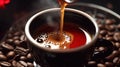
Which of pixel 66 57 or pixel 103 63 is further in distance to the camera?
pixel 103 63

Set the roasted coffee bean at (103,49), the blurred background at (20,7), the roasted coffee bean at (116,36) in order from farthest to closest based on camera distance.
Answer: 1. the blurred background at (20,7)
2. the roasted coffee bean at (116,36)
3. the roasted coffee bean at (103,49)

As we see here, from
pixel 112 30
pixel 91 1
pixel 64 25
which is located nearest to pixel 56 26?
pixel 64 25

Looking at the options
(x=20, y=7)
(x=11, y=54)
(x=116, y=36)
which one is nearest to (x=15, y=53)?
(x=11, y=54)

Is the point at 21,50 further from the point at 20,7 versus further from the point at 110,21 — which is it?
the point at 20,7

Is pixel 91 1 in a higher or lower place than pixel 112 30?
higher

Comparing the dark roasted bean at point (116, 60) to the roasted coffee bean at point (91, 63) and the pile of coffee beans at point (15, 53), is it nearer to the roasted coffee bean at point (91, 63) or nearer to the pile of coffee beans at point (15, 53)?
the roasted coffee bean at point (91, 63)

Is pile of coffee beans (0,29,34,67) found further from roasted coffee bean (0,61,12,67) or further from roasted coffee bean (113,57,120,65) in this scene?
roasted coffee bean (113,57,120,65)

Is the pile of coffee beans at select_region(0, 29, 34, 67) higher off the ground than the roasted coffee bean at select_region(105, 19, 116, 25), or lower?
lower

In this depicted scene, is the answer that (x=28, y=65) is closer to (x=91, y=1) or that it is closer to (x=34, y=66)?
(x=34, y=66)

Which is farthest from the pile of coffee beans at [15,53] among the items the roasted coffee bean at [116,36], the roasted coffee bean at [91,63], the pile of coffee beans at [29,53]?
the roasted coffee bean at [116,36]

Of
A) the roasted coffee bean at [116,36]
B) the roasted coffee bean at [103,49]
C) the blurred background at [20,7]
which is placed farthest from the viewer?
the blurred background at [20,7]

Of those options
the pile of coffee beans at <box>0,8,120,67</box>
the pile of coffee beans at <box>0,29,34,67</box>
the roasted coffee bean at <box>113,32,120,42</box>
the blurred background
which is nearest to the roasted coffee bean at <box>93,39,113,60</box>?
the pile of coffee beans at <box>0,8,120,67</box>
